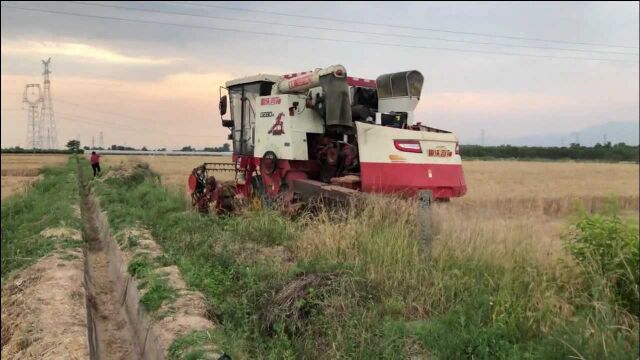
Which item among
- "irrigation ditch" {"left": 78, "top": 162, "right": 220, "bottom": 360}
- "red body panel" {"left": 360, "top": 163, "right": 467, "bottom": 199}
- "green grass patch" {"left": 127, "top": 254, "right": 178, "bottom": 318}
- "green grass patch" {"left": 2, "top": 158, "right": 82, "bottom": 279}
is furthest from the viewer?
"red body panel" {"left": 360, "top": 163, "right": 467, "bottom": 199}

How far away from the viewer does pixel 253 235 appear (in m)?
7.10

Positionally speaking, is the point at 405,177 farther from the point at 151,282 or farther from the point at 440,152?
the point at 151,282

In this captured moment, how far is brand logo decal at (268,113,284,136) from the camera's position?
8922 mm

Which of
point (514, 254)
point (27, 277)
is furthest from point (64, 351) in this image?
point (514, 254)

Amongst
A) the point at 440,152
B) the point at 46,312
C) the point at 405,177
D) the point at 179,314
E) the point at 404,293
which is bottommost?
the point at 46,312

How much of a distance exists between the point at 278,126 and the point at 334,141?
1.05 meters

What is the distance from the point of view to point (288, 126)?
28.9ft

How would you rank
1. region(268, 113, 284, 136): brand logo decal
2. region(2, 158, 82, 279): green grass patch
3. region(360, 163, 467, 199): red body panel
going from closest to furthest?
region(2, 158, 82, 279): green grass patch < region(360, 163, 467, 199): red body panel < region(268, 113, 284, 136): brand logo decal

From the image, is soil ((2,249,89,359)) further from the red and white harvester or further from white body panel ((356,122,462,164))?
white body panel ((356,122,462,164))

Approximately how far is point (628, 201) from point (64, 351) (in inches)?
996

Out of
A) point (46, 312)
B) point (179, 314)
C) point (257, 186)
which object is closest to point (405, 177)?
point (257, 186)

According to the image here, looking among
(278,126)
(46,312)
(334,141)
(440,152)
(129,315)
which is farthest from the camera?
(278,126)

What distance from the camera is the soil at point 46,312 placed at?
14.0 ft

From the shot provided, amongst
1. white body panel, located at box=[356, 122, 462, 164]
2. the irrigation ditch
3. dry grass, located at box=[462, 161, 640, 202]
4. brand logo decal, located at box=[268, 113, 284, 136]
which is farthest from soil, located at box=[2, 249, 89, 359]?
dry grass, located at box=[462, 161, 640, 202]
